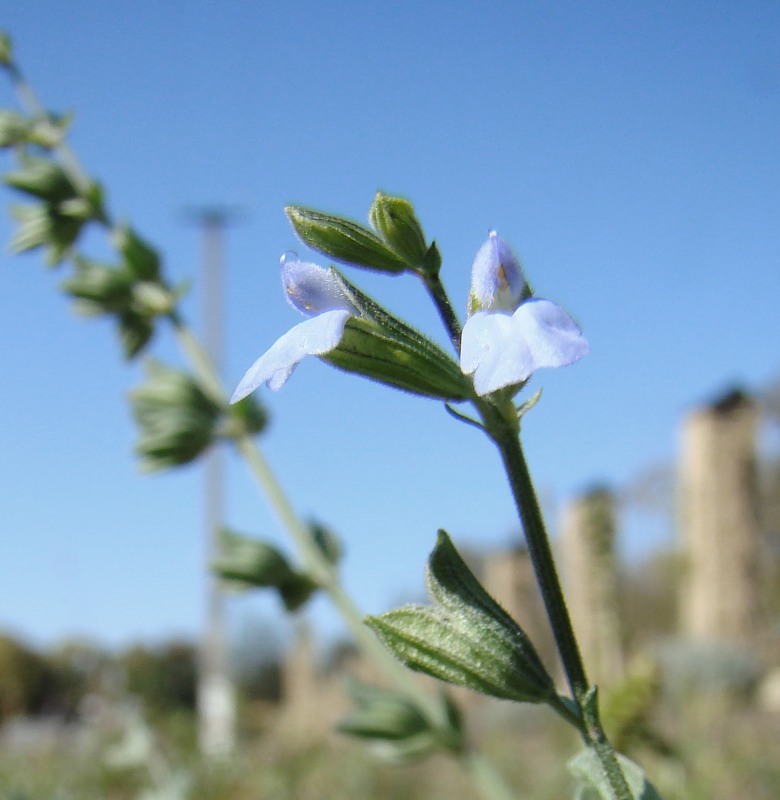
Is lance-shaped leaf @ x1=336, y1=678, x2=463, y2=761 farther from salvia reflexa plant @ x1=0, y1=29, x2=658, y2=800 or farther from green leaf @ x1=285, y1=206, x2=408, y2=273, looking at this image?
green leaf @ x1=285, y1=206, x2=408, y2=273

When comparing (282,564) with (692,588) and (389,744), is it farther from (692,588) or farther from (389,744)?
(692,588)

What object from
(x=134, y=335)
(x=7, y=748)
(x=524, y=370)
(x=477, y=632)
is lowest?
(x=7, y=748)

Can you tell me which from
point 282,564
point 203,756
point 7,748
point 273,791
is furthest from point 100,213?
point 7,748

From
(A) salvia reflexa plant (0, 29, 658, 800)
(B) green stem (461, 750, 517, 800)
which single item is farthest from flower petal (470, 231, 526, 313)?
(B) green stem (461, 750, 517, 800)

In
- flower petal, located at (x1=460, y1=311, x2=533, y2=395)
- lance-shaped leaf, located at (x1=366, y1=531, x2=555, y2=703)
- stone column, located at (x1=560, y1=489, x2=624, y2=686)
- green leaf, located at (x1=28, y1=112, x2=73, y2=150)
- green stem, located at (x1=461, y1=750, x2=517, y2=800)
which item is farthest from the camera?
stone column, located at (x1=560, y1=489, x2=624, y2=686)

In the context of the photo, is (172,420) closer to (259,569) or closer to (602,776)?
(259,569)

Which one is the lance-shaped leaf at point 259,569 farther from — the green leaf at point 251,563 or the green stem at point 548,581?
the green stem at point 548,581
